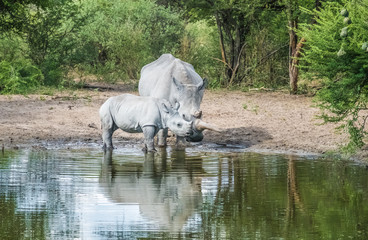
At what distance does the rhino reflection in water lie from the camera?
26.2 feet

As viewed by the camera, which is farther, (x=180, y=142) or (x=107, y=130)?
(x=180, y=142)

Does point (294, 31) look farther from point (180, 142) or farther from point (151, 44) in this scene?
point (180, 142)

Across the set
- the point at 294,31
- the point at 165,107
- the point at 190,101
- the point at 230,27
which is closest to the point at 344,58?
the point at 190,101

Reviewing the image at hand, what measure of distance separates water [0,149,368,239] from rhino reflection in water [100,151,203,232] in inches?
0.5

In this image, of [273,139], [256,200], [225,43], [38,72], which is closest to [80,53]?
[38,72]

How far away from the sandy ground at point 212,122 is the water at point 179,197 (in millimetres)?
1591

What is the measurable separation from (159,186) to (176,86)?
4461 millimetres

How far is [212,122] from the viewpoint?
1716cm

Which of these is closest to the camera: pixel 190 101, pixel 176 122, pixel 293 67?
pixel 176 122

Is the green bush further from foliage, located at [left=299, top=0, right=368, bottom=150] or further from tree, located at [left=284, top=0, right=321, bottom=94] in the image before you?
foliage, located at [left=299, top=0, right=368, bottom=150]

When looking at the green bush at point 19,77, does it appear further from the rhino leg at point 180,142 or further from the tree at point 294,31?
the rhino leg at point 180,142

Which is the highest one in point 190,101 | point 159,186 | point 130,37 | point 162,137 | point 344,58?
point 344,58

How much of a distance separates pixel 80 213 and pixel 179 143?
6538 millimetres

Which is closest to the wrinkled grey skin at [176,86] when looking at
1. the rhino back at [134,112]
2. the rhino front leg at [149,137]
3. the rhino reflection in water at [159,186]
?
the rhino back at [134,112]
